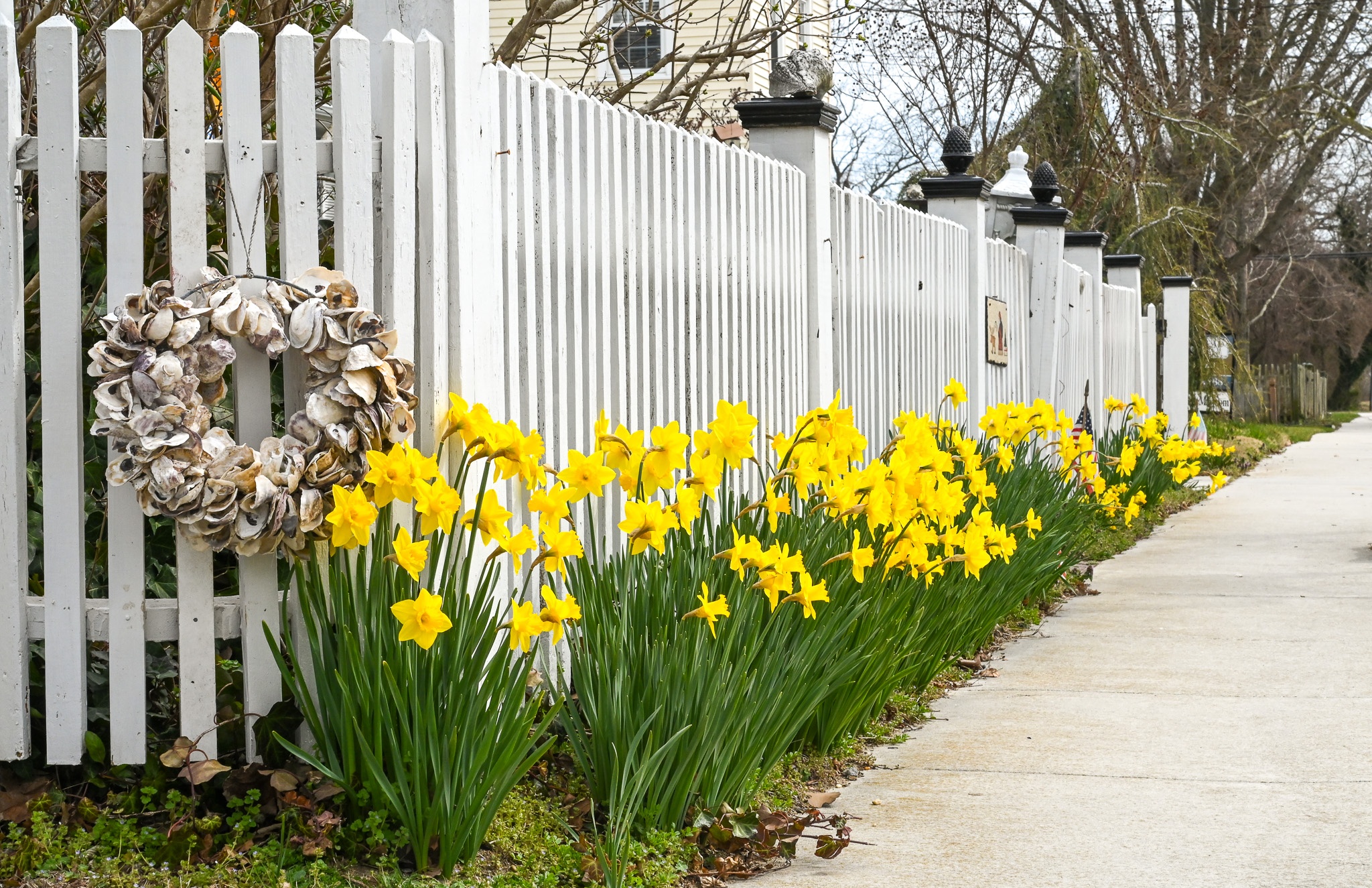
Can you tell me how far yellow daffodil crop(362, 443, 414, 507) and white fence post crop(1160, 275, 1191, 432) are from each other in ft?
45.8

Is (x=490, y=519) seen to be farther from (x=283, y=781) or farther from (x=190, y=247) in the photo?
(x=190, y=247)

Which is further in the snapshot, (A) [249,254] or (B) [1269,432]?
(B) [1269,432]

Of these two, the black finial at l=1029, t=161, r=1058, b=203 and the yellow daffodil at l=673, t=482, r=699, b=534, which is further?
the black finial at l=1029, t=161, r=1058, b=203

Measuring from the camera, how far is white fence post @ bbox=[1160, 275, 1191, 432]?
16.0 meters

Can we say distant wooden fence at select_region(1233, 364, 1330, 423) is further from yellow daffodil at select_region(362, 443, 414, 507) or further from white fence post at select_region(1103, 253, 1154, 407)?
yellow daffodil at select_region(362, 443, 414, 507)

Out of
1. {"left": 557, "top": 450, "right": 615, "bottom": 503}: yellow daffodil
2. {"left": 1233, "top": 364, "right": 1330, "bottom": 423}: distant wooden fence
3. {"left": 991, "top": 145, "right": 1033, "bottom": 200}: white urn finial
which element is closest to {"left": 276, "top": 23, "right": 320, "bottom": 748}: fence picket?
{"left": 557, "top": 450, "right": 615, "bottom": 503}: yellow daffodil

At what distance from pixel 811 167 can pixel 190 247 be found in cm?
329

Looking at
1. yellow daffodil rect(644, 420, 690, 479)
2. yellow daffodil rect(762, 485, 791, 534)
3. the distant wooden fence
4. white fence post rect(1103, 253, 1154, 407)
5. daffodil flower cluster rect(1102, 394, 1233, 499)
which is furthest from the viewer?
the distant wooden fence

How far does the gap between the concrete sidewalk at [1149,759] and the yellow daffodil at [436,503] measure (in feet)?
3.49

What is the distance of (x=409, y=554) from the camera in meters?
3.06

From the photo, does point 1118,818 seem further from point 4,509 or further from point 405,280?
point 4,509

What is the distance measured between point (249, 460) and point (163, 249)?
153 centimetres

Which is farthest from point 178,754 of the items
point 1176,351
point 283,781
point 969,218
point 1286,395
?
point 1286,395

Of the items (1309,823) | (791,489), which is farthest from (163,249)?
(1309,823)
